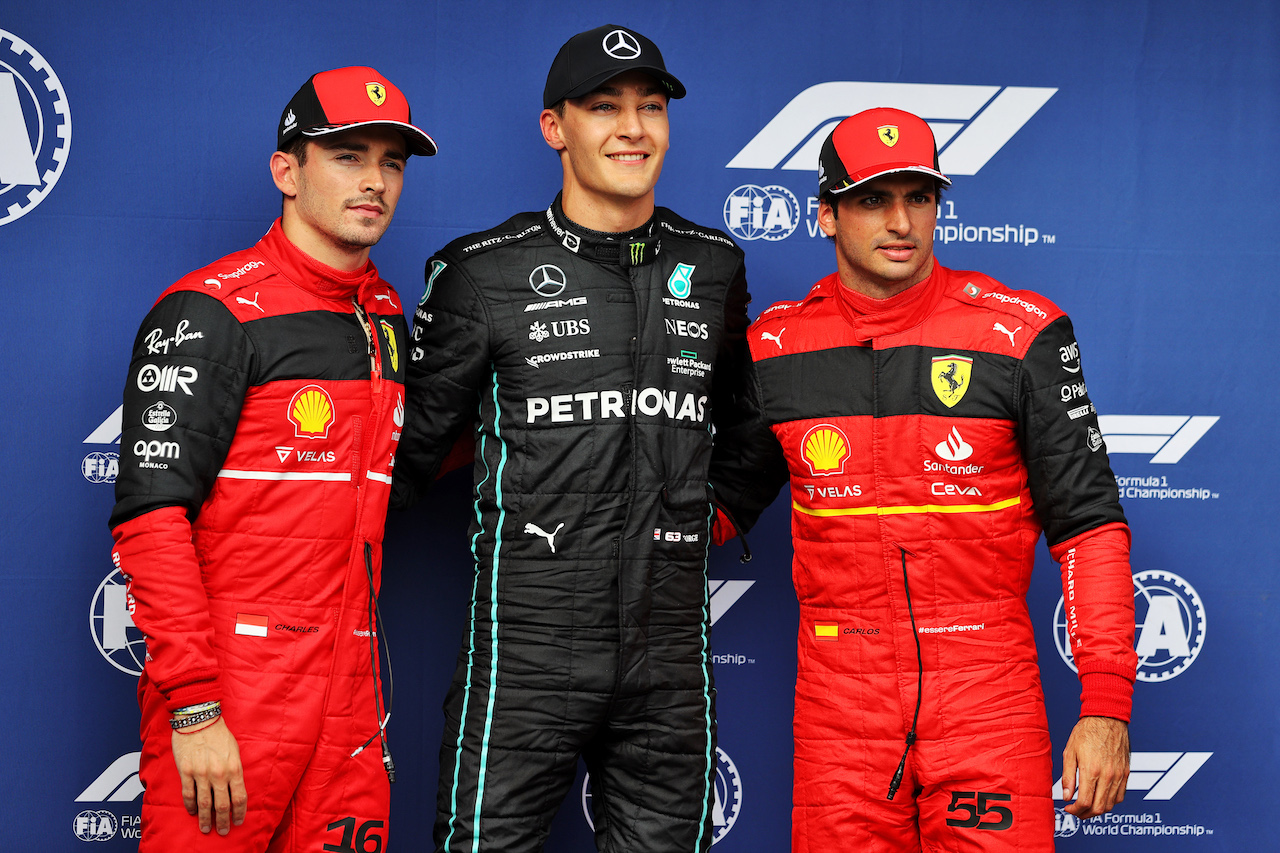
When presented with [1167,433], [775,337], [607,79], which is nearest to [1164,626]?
[1167,433]

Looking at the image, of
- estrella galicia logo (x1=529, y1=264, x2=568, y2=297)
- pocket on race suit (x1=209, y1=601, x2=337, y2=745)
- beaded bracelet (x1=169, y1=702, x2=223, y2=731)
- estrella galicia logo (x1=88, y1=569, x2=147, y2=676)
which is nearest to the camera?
beaded bracelet (x1=169, y1=702, x2=223, y2=731)

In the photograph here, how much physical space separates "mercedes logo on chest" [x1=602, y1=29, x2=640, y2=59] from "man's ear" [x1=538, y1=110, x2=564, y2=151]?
0.17m

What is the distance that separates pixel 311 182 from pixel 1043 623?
200 cm

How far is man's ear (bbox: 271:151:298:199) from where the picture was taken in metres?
1.93

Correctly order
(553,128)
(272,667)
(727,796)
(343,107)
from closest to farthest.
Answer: (272,667) < (343,107) < (553,128) < (727,796)

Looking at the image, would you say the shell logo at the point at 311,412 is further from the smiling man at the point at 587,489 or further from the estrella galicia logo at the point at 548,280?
the estrella galicia logo at the point at 548,280

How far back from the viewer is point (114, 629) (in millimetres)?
2367

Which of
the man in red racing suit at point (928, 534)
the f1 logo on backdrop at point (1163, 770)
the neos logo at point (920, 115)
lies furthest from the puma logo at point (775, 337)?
the f1 logo on backdrop at point (1163, 770)

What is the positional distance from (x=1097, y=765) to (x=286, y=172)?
1.78 meters

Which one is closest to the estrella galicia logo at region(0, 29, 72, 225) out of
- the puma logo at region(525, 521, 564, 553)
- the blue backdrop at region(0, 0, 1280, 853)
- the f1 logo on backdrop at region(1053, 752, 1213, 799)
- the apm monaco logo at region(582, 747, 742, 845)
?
the blue backdrop at region(0, 0, 1280, 853)

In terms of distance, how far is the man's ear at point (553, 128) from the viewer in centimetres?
201

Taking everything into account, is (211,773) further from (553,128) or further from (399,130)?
(553,128)

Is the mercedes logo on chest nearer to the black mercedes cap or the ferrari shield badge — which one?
the black mercedes cap

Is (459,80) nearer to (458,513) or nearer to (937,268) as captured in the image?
(458,513)
